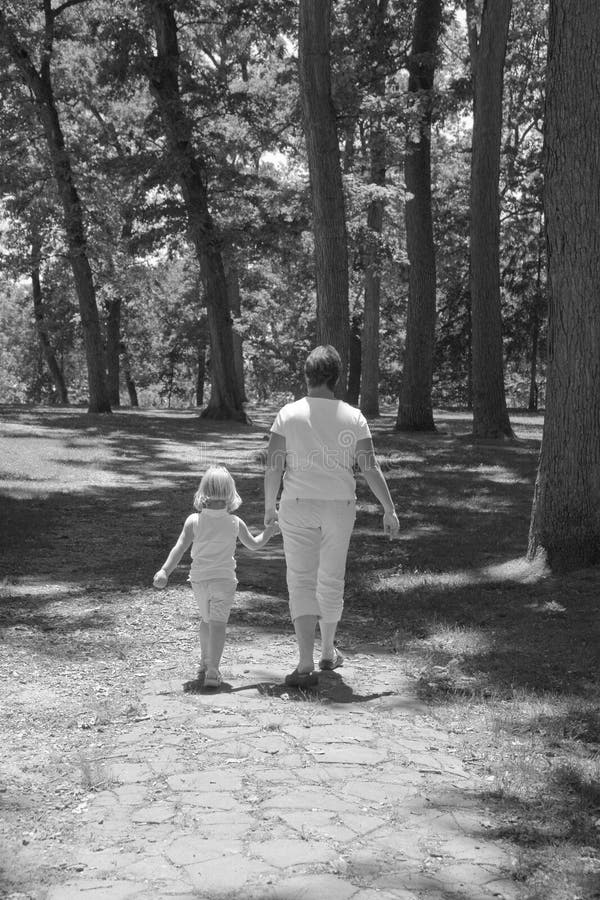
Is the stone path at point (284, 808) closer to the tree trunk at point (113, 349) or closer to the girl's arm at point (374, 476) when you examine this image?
the girl's arm at point (374, 476)

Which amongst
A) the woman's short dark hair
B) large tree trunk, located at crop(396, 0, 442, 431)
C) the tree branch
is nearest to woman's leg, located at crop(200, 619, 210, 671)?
the woman's short dark hair

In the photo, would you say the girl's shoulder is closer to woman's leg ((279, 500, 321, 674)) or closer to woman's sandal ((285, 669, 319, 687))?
woman's leg ((279, 500, 321, 674))

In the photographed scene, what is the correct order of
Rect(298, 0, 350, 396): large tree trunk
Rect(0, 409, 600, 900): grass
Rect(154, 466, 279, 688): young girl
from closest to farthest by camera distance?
Rect(0, 409, 600, 900): grass
Rect(154, 466, 279, 688): young girl
Rect(298, 0, 350, 396): large tree trunk

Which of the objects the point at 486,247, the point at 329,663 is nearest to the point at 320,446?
the point at 329,663

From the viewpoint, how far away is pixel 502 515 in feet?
43.6

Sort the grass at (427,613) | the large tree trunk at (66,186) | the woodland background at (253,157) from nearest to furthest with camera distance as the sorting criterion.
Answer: the grass at (427,613) < the woodland background at (253,157) < the large tree trunk at (66,186)

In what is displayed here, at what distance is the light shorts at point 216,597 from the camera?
20.8 feet

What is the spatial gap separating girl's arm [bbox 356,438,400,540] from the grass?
3.74ft

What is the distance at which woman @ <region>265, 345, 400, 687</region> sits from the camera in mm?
6242

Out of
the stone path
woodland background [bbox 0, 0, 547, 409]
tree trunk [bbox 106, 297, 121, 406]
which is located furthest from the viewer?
tree trunk [bbox 106, 297, 121, 406]

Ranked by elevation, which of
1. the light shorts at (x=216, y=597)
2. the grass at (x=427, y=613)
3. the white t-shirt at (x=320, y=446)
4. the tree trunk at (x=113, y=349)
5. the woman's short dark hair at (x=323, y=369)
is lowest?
the grass at (x=427, y=613)

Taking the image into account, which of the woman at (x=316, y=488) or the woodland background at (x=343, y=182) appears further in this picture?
the woodland background at (x=343, y=182)

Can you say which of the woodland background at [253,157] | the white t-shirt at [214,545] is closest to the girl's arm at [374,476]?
the white t-shirt at [214,545]

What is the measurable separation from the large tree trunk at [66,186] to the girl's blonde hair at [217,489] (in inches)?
916
